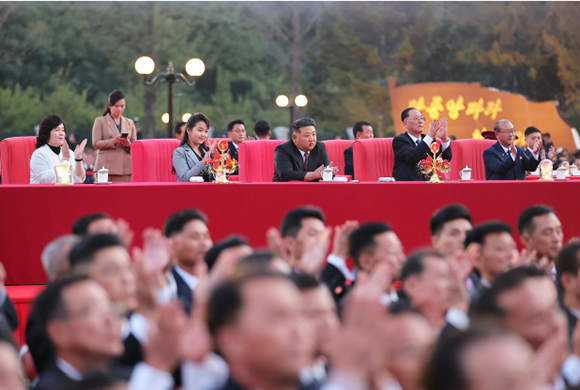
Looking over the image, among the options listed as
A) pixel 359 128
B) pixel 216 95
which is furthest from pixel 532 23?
pixel 359 128

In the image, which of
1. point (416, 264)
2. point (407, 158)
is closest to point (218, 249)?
point (416, 264)

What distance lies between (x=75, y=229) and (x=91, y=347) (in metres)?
1.63

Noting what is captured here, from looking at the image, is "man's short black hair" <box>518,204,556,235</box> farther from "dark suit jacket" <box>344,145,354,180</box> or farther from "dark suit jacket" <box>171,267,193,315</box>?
→ "dark suit jacket" <box>344,145,354,180</box>

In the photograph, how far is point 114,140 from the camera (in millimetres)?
6523

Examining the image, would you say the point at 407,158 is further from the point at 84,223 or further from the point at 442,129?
the point at 84,223

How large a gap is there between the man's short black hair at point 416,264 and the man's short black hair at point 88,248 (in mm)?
1072

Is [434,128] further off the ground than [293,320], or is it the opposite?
[434,128]

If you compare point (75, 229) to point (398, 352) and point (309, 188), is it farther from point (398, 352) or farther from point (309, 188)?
point (398, 352)

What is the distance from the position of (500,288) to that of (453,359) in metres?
0.87

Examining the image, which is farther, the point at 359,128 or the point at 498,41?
the point at 498,41

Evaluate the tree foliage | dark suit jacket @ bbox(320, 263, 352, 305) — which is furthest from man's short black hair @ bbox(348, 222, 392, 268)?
the tree foliage

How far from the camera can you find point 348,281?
3381 millimetres

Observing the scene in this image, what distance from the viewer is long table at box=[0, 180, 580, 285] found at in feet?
14.7

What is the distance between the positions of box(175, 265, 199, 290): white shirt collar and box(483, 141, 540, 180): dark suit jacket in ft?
12.6
